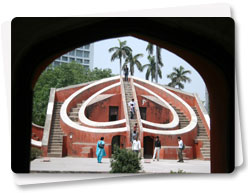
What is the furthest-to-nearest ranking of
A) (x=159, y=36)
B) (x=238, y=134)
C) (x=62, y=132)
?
(x=62, y=132), (x=159, y=36), (x=238, y=134)

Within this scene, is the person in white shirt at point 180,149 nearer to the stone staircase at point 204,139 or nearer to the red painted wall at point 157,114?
the stone staircase at point 204,139

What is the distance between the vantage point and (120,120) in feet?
35.5

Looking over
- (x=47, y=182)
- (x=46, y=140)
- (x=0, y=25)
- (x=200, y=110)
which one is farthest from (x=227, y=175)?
(x=200, y=110)

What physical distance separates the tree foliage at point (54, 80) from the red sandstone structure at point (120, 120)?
15.9 feet

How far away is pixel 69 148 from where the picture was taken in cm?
1005

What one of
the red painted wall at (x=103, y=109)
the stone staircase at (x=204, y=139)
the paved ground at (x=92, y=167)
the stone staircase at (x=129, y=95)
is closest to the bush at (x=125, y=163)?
the paved ground at (x=92, y=167)

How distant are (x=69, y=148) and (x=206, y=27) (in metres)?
7.42

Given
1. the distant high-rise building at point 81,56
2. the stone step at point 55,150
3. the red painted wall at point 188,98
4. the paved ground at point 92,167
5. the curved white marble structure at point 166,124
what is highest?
the distant high-rise building at point 81,56

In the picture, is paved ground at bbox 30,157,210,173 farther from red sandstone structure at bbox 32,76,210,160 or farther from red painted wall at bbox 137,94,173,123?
red painted wall at bbox 137,94,173,123

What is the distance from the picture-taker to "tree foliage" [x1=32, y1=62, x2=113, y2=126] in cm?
1812

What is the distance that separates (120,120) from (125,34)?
22.6ft

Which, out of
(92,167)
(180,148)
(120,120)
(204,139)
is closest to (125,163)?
(92,167)

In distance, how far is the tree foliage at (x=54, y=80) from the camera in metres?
18.1
